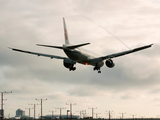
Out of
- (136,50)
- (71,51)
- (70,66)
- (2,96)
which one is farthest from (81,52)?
(2,96)

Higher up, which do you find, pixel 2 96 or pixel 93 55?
pixel 93 55

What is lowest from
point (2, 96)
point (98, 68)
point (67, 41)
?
point (2, 96)

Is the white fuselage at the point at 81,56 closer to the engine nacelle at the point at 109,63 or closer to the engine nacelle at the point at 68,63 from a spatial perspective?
the engine nacelle at the point at 109,63

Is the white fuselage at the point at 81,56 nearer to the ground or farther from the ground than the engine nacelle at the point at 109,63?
farther from the ground

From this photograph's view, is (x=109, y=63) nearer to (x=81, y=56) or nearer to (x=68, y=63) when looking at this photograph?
(x=81, y=56)

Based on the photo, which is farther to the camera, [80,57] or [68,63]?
[68,63]

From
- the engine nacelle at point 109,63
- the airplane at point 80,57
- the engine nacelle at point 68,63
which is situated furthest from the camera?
the engine nacelle at point 109,63

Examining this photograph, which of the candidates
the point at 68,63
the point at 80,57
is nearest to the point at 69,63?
the point at 68,63

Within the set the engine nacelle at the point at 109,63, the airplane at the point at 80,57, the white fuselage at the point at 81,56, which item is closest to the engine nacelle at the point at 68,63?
the airplane at the point at 80,57

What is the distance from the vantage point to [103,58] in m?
71.6

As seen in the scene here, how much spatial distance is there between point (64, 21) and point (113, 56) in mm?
16653

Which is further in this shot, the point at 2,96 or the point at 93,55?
the point at 2,96

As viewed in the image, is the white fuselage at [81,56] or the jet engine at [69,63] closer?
the white fuselage at [81,56]

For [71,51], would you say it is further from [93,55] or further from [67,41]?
[93,55]
